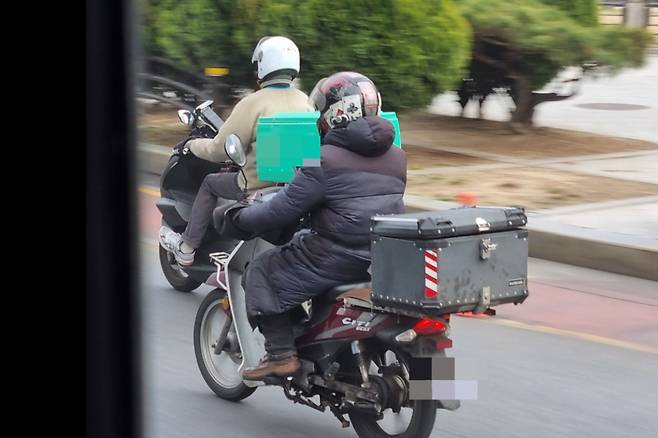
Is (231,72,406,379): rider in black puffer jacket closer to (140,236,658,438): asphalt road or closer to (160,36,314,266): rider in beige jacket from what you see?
(140,236,658,438): asphalt road

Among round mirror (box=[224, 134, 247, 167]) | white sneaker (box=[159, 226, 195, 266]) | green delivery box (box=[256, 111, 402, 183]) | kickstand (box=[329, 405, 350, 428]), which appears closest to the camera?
kickstand (box=[329, 405, 350, 428])

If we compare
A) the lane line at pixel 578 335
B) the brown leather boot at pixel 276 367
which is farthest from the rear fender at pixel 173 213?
the brown leather boot at pixel 276 367

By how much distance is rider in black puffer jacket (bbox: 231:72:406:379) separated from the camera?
4.75 meters

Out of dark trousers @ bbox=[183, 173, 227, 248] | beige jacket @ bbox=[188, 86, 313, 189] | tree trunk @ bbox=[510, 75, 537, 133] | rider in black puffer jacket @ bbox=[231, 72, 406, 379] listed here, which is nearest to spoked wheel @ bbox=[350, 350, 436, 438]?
rider in black puffer jacket @ bbox=[231, 72, 406, 379]

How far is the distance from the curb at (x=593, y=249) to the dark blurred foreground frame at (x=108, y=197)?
6.37 m

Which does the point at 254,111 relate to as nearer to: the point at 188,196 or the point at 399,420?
the point at 188,196

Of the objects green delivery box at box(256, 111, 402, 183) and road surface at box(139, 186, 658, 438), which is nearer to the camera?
road surface at box(139, 186, 658, 438)

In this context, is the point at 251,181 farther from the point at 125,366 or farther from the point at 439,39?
the point at 439,39

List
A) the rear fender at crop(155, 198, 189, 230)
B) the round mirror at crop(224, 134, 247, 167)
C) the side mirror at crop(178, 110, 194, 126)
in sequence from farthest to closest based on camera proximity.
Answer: the rear fender at crop(155, 198, 189, 230)
the side mirror at crop(178, 110, 194, 126)
the round mirror at crop(224, 134, 247, 167)

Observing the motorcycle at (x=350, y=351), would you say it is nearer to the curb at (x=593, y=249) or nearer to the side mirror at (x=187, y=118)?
the side mirror at (x=187, y=118)

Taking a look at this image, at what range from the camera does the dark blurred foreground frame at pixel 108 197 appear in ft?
7.40

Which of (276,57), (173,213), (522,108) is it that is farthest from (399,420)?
(522,108)

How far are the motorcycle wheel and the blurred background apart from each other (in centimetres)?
8

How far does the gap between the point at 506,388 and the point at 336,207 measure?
1656mm
